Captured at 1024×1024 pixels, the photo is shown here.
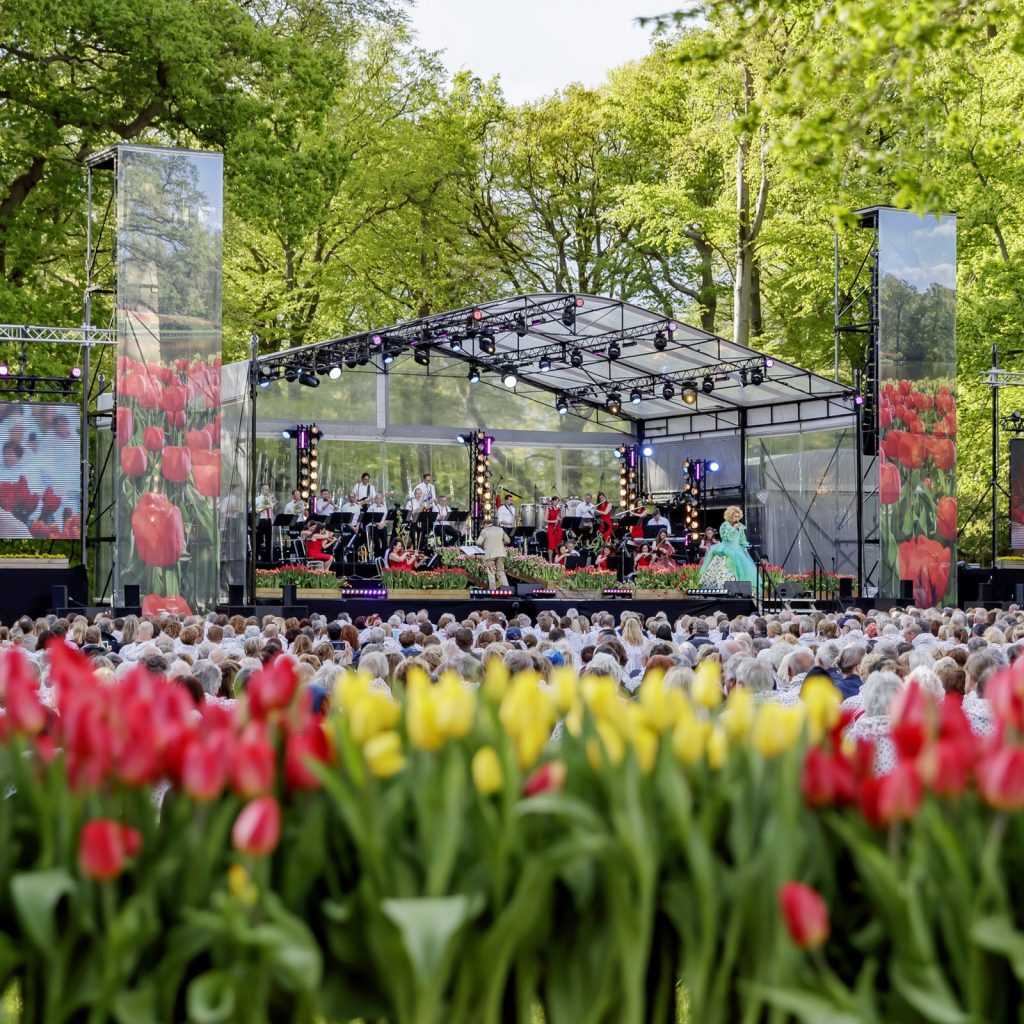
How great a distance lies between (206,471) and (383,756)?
1468 centimetres

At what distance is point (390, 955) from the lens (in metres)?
1.64

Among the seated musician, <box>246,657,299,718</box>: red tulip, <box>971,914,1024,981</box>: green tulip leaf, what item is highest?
the seated musician

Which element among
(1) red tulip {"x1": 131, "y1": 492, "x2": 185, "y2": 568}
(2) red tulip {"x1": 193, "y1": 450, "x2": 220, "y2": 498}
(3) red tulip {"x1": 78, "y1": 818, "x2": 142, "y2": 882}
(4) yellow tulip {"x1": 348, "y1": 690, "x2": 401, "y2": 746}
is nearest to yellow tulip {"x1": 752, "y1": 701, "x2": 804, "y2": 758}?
(4) yellow tulip {"x1": 348, "y1": 690, "x2": 401, "y2": 746}

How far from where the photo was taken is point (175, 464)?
1584 centimetres

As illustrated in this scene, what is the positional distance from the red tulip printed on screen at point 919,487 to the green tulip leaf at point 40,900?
1743cm

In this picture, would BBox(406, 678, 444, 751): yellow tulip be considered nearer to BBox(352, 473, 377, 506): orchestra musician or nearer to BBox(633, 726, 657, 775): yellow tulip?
BBox(633, 726, 657, 775): yellow tulip

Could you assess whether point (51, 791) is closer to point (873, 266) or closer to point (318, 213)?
point (873, 266)

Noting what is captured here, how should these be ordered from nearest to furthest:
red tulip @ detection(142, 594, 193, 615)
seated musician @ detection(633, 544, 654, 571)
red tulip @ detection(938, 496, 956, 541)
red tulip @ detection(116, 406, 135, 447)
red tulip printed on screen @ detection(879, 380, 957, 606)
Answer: red tulip @ detection(142, 594, 193, 615), red tulip @ detection(116, 406, 135, 447), red tulip printed on screen @ detection(879, 380, 957, 606), red tulip @ detection(938, 496, 956, 541), seated musician @ detection(633, 544, 654, 571)

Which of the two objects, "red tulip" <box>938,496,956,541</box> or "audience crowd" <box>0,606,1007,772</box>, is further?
"red tulip" <box>938,496,956,541</box>

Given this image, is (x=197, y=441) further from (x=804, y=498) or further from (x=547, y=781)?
(x=547, y=781)

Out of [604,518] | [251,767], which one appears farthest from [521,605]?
[251,767]

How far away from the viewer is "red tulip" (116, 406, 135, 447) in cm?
1562

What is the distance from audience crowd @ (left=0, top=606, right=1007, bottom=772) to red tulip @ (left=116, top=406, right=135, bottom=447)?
6231 millimetres

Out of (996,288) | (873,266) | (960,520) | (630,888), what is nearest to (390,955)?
(630,888)
